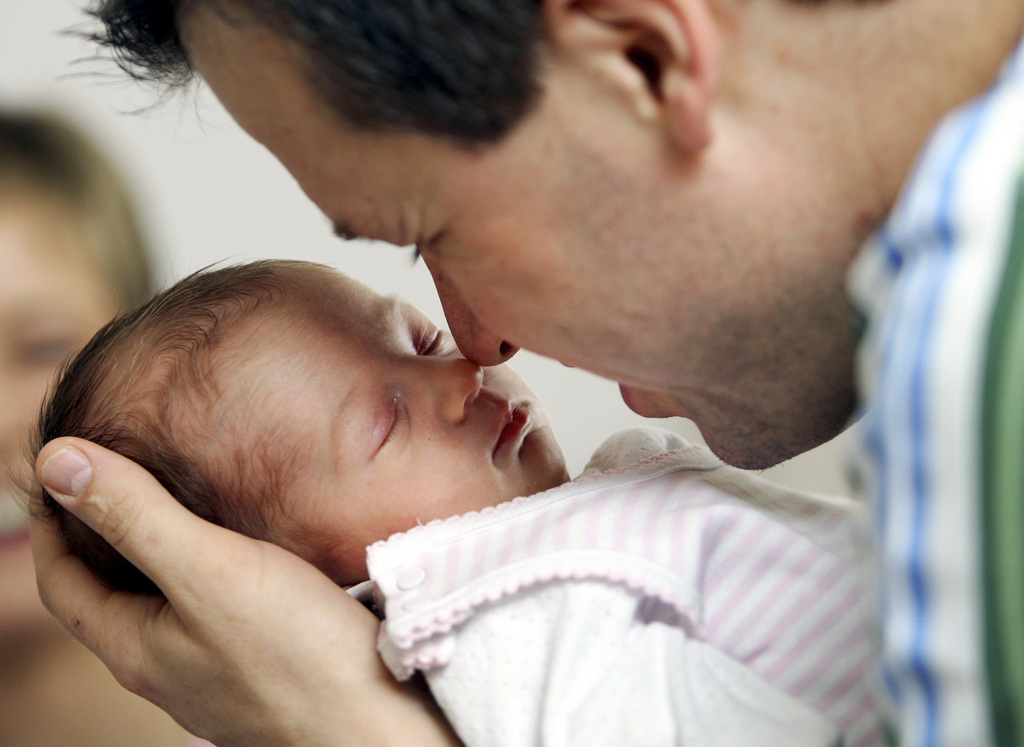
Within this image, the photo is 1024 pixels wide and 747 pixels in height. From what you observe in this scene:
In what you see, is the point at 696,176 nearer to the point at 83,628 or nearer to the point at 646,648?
the point at 646,648

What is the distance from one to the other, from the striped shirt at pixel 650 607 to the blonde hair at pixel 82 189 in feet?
3.61

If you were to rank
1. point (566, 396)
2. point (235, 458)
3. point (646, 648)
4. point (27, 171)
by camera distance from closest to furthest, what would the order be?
point (646, 648)
point (235, 458)
point (27, 171)
point (566, 396)

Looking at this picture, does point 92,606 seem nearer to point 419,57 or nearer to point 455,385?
point 455,385

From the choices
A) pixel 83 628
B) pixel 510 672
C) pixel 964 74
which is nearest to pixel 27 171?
pixel 83 628

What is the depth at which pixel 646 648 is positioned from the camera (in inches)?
29.5

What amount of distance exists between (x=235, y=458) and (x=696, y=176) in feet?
1.99

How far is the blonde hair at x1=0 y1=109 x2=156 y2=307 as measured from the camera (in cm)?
157

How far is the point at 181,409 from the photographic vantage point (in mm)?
970

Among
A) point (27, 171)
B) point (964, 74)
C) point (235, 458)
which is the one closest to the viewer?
point (964, 74)

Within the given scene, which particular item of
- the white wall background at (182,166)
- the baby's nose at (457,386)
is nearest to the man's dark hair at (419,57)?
the baby's nose at (457,386)

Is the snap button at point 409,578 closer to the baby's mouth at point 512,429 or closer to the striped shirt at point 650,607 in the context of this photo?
the striped shirt at point 650,607

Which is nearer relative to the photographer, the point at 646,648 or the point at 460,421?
the point at 646,648

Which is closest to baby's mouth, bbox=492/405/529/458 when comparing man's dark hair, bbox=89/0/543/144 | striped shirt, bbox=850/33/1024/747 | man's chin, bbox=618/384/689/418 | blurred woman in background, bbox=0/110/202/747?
man's chin, bbox=618/384/689/418

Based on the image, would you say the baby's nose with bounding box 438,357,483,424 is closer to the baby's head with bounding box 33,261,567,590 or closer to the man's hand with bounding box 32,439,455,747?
the baby's head with bounding box 33,261,567,590
